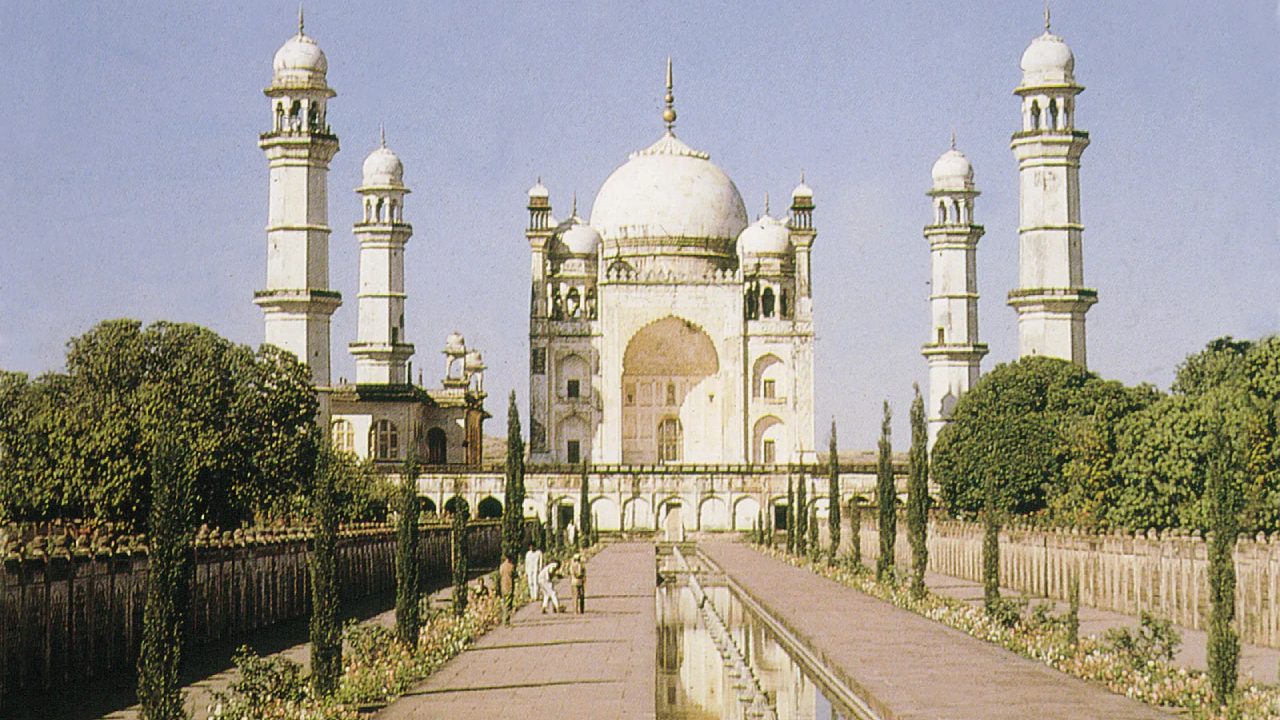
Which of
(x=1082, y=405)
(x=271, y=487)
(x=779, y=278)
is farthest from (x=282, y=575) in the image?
(x=779, y=278)

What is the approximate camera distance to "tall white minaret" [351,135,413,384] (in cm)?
5894

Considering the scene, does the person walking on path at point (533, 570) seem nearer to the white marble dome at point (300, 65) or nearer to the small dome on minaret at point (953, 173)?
the white marble dome at point (300, 65)

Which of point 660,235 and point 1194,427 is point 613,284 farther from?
point 1194,427

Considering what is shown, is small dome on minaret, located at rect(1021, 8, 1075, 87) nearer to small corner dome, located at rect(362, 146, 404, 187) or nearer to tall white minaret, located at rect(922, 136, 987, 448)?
tall white minaret, located at rect(922, 136, 987, 448)

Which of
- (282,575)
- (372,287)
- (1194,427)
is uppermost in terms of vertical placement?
(372,287)

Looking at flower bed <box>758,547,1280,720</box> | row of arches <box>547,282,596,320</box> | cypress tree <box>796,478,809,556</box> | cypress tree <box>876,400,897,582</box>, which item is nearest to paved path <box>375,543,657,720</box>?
flower bed <box>758,547,1280,720</box>

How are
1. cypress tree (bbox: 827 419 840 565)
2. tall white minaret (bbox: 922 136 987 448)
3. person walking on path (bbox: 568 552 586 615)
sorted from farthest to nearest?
1. tall white minaret (bbox: 922 136 987 448)
2. cypress tree (bbox: 827 419 840 565)
3. person walking on path (bbox: 568 552 586 615)

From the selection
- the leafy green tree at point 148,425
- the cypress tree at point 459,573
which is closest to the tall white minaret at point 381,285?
the leafy green tree at point 148,425

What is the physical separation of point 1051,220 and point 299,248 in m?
19.8

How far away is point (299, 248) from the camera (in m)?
46.1

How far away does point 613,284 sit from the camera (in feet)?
197

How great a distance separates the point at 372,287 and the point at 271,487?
2816cm

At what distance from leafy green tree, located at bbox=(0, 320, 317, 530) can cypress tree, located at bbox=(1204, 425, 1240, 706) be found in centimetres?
1734

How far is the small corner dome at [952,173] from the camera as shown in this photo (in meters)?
59.1
